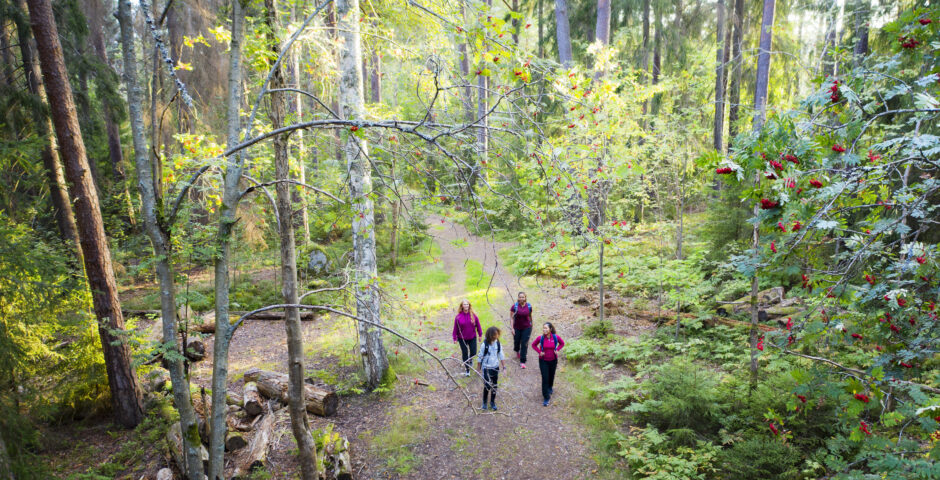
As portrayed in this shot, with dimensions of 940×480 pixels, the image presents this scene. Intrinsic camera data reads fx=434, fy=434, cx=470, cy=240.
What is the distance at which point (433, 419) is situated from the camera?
7.37m

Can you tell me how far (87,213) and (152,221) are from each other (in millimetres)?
3765

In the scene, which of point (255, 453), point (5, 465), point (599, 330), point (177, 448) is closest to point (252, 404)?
point (255, 453)

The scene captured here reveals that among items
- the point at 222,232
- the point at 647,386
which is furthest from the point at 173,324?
the point at 647,386

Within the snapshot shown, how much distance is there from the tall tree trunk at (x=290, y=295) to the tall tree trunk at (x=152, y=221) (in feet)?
3.29

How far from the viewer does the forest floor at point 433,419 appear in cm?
611

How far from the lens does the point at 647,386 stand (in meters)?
7.25

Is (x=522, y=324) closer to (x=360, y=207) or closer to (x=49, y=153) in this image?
(x=360, y=207)

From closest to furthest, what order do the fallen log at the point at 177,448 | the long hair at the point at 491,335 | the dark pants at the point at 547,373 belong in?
the fallen log at the point at 177,448, the long hair at the point at 491,335, the dark pants at the point at 547,373

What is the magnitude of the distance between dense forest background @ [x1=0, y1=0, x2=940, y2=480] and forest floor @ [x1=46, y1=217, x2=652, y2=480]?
0.29 ft

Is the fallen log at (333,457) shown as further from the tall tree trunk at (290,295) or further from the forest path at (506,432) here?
the forest path at (506,432)

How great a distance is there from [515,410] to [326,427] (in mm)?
3103

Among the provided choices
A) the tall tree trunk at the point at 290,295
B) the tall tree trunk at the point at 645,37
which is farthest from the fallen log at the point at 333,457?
the tall tree trunk at the point at 645,37

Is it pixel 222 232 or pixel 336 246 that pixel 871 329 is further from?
pixel 336 246

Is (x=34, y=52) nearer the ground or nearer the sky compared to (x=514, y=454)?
nearer the sky
